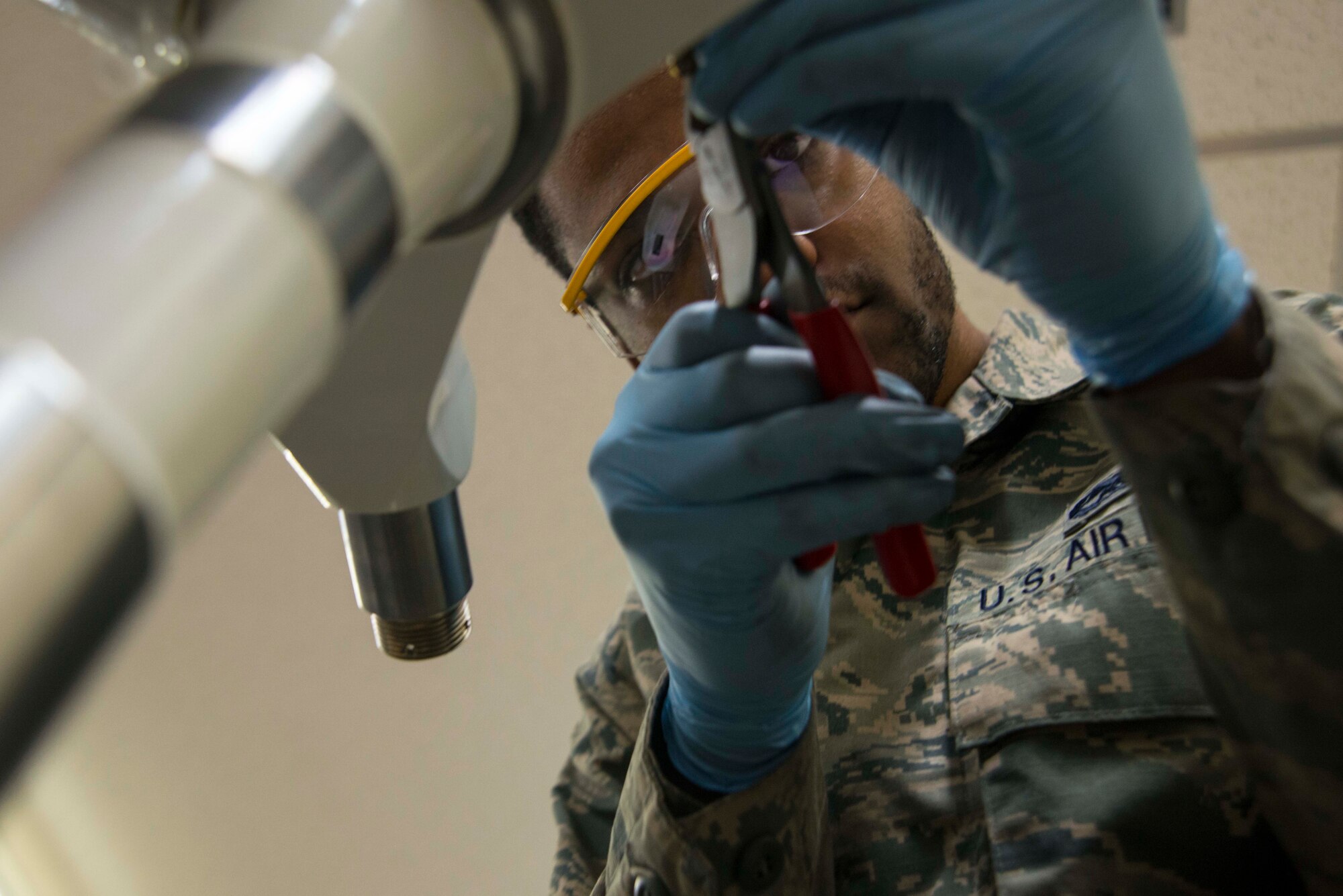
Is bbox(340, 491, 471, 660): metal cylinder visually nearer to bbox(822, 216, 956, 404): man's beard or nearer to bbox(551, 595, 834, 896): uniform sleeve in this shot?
bbox(551, 595, 834, 896): uniform sleeve

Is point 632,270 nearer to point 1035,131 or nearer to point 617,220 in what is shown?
point 617,220

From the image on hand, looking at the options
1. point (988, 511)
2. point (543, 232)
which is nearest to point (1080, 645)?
point (988, 511)

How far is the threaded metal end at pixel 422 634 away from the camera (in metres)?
0.62

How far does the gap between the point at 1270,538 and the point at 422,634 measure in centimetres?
49

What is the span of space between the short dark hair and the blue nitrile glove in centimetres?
66

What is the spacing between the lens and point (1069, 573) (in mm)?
763

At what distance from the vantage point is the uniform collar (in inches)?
38.6

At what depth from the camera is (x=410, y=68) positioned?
269 mm

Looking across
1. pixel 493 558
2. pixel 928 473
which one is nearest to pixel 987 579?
pixel 928 473

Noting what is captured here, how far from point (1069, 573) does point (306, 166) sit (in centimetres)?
70

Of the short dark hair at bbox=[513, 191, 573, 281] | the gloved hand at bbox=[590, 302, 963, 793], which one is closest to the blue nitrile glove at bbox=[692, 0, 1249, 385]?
the gloved hand at bbox=[590, 302, 963, 793]

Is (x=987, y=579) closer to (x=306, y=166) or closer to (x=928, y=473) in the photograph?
(x=928, y=473)

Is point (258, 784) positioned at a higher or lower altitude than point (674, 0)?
lower

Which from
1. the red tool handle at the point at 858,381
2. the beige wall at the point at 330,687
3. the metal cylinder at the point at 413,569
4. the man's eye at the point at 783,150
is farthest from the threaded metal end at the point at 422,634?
the beige wall at the point at 330,687
